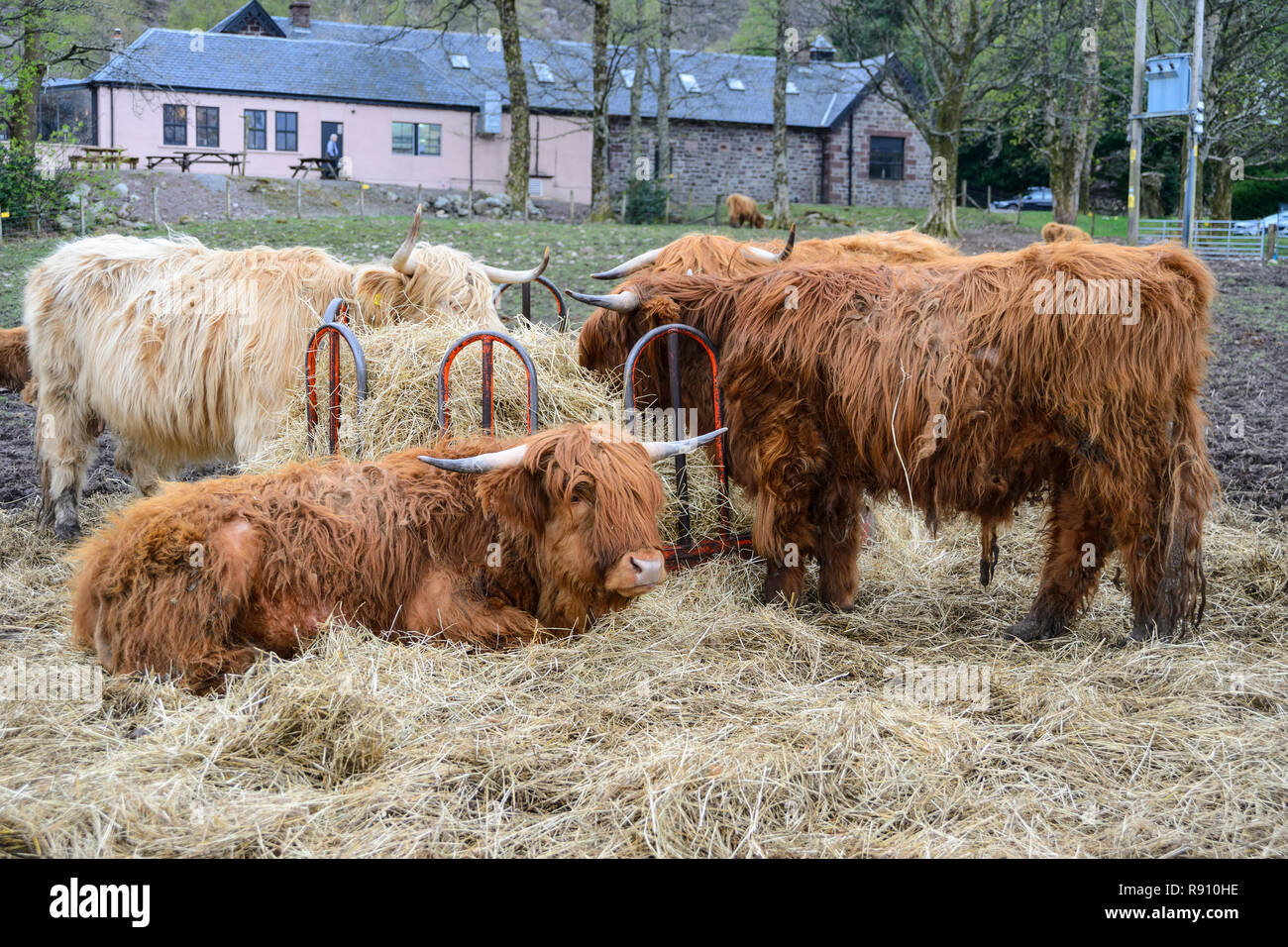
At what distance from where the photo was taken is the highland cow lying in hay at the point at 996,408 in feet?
12.6

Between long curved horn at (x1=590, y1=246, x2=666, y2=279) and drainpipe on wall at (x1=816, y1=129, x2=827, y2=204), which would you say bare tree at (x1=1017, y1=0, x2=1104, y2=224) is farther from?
long curved horn at (x1=590, y1=246, x2=666, y2=279)

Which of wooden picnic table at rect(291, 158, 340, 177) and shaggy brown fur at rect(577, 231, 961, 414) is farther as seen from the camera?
wooden picnic table at rect(291, 158, 340, 177)

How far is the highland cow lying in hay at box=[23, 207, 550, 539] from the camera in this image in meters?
5.58

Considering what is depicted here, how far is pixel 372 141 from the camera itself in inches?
1277

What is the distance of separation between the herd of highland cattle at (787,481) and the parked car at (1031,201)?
32001 millimetres

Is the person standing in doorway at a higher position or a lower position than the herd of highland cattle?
higher

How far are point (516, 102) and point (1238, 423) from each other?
17.8m

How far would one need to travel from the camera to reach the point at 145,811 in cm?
274

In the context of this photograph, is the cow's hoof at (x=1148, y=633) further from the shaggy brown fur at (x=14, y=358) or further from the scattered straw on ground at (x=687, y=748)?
the shaggy brown fur at (x=14, y=358)

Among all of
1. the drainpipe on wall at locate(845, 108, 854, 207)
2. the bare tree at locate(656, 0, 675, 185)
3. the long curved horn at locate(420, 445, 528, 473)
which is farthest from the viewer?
the drainpipe on wall at locate(845, 108, 854, 207)

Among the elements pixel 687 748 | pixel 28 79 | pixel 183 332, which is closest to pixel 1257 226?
pixel 28 79

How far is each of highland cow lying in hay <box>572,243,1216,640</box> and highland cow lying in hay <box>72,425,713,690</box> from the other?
753 mm

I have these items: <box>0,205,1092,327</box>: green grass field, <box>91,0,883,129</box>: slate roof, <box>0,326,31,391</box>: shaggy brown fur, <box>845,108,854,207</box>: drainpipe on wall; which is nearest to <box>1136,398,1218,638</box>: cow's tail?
<box>0,326,31,391</box>: shaggy brown fur

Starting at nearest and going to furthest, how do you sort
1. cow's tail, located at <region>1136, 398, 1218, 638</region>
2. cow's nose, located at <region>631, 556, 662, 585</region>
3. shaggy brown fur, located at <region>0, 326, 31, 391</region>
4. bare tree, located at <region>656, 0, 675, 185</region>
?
cow's nose, located at <region>631, 556, 662, 585</region>, cow's tail, located at <region>1136, 398, 1218, 638</region>, shaggy brown fur, located at <region>0, 326, 31, 391</region>, bare tree, located at <region>656, 0, 675, 185</region>
